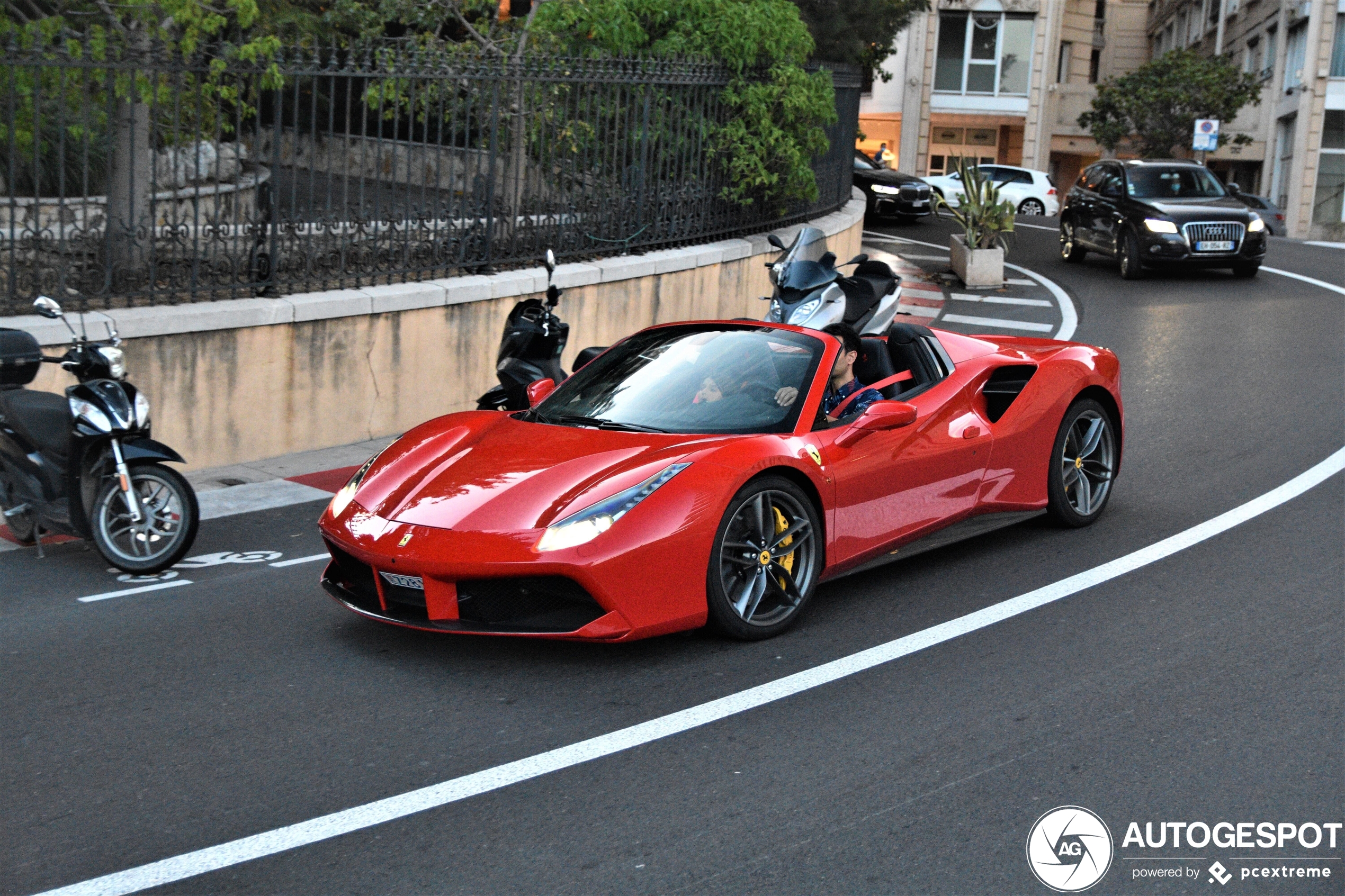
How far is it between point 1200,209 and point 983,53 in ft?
120

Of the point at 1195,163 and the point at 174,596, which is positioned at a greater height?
the point at 1195,163

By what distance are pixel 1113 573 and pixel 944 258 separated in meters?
16.7

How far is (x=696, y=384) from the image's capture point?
646 cm

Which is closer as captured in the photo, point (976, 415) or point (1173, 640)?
point (1173, 640)

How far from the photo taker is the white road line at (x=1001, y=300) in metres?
18.1

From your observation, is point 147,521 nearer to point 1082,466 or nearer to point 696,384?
point 696,384

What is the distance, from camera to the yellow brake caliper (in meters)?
5.85

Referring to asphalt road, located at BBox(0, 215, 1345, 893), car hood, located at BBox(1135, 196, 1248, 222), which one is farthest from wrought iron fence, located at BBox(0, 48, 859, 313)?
car hood, located at BBox(1135, 196, 1248, 222)

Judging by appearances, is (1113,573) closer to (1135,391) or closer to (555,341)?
(555,341)

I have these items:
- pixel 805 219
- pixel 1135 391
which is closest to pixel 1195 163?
pixel 805 219

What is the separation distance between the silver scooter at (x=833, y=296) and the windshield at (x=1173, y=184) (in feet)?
41.8

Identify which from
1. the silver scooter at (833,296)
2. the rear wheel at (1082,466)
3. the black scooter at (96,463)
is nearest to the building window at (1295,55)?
the silver scooter at (833,296)

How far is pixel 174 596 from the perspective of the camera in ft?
21.8

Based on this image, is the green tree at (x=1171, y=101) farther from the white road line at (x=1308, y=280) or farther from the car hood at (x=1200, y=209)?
the car hood at (x=1200, y=209)
